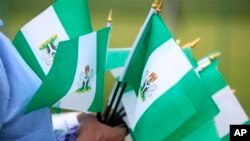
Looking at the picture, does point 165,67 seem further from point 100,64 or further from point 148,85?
point 100,64

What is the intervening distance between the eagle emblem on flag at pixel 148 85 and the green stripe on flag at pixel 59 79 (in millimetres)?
222

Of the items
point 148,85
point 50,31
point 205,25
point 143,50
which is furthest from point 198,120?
point 205,25

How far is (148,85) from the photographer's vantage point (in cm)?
110

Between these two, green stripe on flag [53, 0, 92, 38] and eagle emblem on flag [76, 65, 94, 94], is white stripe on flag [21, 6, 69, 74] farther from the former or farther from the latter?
eagle emblem on flag [76, 65, 94, 94]

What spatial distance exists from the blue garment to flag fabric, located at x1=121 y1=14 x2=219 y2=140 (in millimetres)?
298

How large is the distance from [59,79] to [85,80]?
11 cm

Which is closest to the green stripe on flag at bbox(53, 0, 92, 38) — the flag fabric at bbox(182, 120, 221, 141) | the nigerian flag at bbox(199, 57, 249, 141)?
the flag fabric at bbox(182, 120, 221, 141)

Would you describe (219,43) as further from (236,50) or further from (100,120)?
(100,120)

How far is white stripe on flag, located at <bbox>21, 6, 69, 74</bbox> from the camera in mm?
1172

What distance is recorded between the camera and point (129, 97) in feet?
4.26

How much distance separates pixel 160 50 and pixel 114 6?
1.15 meters

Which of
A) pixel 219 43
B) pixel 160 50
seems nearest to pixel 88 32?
pixel 160 50

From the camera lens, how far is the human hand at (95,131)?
1.15 metres

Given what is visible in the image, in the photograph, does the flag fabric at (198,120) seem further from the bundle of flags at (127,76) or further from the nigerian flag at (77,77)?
the nigerian flag at (77,77)
